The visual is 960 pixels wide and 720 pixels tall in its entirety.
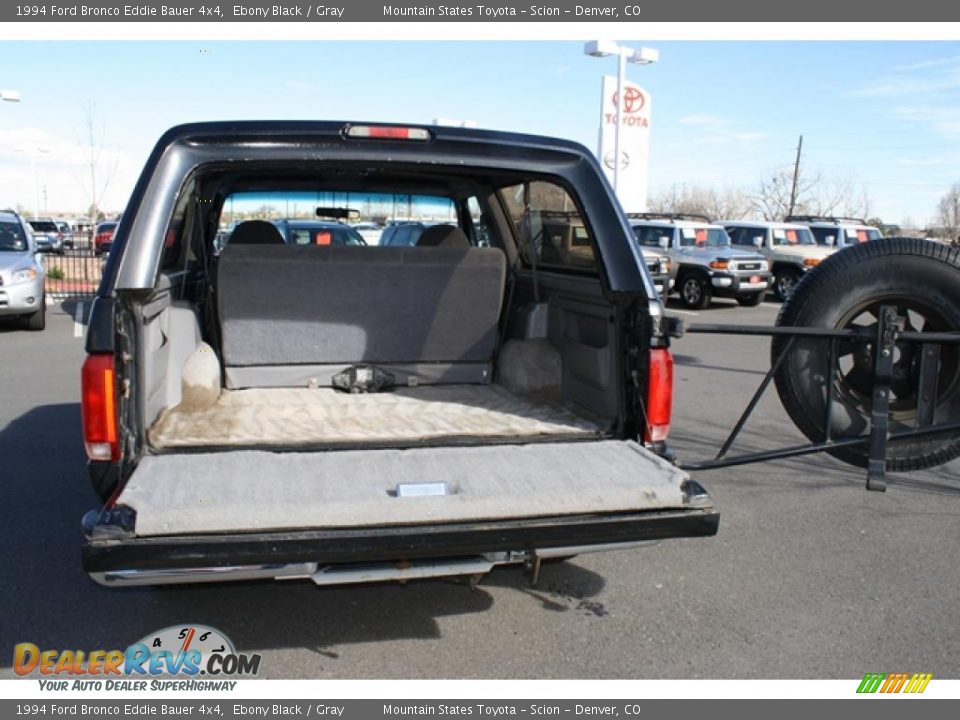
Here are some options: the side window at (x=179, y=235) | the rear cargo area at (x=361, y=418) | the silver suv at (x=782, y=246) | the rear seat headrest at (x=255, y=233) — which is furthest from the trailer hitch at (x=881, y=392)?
the silver suv at (x=782, y=246)

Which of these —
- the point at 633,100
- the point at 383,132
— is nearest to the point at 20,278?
the point at 383,132

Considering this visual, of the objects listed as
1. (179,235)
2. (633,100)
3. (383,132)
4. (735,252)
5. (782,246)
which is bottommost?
(179,235)

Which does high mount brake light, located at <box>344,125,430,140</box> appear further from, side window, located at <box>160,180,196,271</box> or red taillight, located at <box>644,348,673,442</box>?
side window, located at <box>160,180,196,271</box>

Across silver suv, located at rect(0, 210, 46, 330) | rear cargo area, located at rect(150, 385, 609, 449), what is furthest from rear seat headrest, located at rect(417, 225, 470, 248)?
silver suv, located at rect(0, 210, 46, 330)

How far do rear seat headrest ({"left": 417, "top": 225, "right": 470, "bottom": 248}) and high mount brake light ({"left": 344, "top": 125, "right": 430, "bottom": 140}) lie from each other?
222 cm

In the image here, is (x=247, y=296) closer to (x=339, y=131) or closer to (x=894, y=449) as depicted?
(x=339, y=131)

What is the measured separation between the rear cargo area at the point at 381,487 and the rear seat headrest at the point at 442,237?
8.04ft

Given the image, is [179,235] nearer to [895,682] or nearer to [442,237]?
[442,237]

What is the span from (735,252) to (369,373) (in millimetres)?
16445

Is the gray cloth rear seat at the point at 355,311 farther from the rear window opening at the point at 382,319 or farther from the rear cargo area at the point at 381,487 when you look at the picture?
the rear cargo area at the point at 381,487

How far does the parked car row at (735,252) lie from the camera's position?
19.7 m

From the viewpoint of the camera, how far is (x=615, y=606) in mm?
4105

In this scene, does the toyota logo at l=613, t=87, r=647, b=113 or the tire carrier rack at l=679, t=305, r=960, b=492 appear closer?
the tire carrier rack at l=679, t=305, r=960, b=492

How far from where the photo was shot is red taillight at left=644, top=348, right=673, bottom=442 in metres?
3.72
